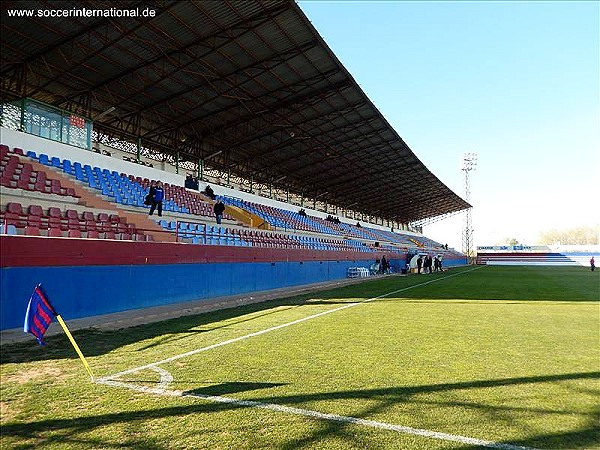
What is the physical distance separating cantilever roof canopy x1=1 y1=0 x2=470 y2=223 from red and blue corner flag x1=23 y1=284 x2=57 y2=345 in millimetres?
14467

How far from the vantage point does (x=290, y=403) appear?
4.73m

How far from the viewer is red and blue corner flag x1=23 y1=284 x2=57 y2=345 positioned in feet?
19.4

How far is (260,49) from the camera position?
20906 mm

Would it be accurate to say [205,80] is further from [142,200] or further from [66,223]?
[66,223]

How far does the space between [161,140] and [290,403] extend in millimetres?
30513

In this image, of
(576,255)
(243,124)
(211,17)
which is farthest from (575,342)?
(576,255)

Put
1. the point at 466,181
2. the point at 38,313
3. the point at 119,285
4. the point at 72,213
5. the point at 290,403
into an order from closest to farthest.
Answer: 1. the point at 290,403
2. the point at 38,313
3. the point at 119,285
4. the point at 72,213
5. the point at 466,181

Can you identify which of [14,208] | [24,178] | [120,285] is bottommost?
[120,285]

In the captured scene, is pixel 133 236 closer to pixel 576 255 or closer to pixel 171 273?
pixel 171 273

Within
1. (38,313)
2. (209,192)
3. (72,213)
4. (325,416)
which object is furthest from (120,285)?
(209,192)

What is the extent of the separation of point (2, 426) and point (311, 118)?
95.4 ft

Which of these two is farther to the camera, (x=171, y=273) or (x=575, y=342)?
(x=171, y=273)

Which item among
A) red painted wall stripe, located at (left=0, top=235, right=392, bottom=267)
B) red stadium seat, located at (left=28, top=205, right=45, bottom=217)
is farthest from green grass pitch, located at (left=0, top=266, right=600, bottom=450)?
red stadium seat, located at (left=28, top=205, right=45, bottom=217)

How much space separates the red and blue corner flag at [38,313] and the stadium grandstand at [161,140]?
3.84 m
